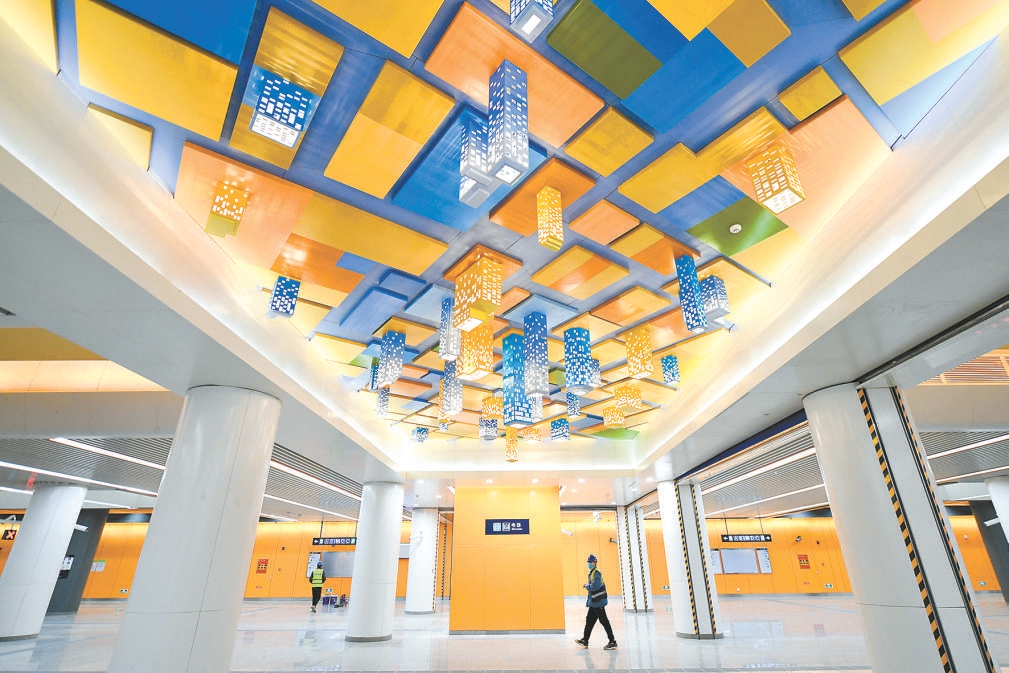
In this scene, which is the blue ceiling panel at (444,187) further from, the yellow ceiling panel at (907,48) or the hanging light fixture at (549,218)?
the yellow ceiling panel at (907,48)

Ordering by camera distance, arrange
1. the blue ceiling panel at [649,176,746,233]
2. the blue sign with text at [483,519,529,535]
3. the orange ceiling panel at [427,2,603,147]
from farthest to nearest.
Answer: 1. the blue sign with text at [483,519,529,535]
2. the blue ceiling panel at [649,176,746,233]
3. the orange ceiling panel at [427,2,603,147]

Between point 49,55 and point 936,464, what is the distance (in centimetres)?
1751

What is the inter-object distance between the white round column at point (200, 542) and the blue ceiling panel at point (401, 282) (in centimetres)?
216

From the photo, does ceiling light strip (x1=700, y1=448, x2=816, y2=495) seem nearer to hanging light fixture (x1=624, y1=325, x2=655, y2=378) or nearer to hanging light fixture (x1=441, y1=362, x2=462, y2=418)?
hanging light fixture (x1=624, y1=325, x2=655, y2=378)

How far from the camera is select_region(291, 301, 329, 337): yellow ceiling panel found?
636cm

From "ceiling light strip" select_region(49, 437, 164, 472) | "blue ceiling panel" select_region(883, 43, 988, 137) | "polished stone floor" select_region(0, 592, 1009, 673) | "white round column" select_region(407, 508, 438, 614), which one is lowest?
"polished stone floor" select_region(0, 592, 1009, 673)

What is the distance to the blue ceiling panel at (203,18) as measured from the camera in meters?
3.04

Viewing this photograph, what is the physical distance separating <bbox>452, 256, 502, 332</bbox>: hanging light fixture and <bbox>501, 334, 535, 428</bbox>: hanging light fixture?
1.56 m

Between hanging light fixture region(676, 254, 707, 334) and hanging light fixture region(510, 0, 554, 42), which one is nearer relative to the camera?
hanging light fixture region(510, 0, 554, 42)

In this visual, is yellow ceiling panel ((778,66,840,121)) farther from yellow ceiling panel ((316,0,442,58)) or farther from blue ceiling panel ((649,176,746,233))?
yellow ceiling panel ((316,0,442,58))

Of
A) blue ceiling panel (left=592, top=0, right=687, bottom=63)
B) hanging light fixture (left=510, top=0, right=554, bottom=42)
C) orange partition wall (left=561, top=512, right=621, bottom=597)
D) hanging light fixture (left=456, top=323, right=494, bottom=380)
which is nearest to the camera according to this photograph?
hanging light fixture (left=510, top=0, right=554, bottom=42)

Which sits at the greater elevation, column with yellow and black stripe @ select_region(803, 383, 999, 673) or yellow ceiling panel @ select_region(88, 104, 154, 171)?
yellow ceiling panel @ select_region(88, 104, 154, 171)

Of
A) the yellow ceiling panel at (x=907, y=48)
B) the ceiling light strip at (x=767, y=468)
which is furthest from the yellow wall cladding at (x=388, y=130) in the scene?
the ceiling light strip at (x=767, y=468)

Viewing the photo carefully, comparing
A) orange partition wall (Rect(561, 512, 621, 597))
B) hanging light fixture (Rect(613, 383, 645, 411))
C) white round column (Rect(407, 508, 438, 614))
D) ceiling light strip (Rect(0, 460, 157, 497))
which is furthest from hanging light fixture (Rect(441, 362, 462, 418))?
orange partition wall (Rect(561, 512, 621, 597))
